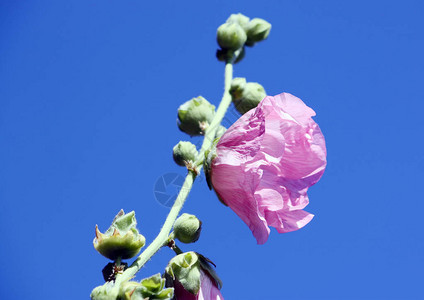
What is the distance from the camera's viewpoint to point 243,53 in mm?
2695

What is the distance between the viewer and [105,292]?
152cm

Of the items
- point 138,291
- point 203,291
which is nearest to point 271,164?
point 203,291

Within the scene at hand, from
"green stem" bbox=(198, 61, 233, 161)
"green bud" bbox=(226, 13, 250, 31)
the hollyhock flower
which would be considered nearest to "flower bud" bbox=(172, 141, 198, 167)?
"green stem" bbox=(198, 61, 233, 161)

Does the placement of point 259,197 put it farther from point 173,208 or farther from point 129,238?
point 129,238

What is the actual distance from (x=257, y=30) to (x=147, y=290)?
5.24 ft

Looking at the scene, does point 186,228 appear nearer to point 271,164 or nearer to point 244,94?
point 271,164

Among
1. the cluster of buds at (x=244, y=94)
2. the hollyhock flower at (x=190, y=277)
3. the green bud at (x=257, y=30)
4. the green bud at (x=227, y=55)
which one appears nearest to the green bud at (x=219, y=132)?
the cluster of buds at (x=244, y=94)

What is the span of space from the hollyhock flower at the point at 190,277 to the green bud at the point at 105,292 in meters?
0.29

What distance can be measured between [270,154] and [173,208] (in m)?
0.44

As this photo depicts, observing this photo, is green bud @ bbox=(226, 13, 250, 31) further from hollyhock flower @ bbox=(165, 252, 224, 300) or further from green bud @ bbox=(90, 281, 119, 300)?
green bud @ bbox=(90, 281, 119, 300)

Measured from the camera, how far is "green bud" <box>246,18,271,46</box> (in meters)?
2.69

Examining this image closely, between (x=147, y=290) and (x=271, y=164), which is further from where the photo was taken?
(x=271, y=164)

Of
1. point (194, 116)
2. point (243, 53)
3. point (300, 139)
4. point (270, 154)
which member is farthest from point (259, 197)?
point (243, 53)

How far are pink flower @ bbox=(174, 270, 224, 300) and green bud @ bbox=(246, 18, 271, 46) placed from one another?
4.31ft
